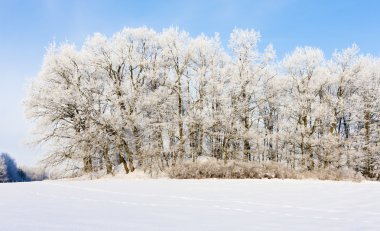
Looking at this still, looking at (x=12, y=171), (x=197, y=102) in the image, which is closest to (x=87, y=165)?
(x=197, y=102)

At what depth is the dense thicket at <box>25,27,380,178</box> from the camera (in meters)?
23.7

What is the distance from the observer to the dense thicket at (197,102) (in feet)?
77.8

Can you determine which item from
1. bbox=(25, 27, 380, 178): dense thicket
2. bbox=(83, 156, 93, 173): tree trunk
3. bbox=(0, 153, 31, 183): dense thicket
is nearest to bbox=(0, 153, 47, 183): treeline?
bbox=(0, 153, 31, 183): dense thicket

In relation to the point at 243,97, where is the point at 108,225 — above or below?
below

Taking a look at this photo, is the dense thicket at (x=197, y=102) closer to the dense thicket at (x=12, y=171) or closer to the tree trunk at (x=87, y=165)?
the tree trunk at (x=87, y=165)

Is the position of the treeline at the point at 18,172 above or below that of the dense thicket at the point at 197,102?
below

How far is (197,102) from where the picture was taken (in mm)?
25344

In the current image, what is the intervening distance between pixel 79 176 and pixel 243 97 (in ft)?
43.1

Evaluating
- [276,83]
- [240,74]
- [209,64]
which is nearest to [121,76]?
[209,64]

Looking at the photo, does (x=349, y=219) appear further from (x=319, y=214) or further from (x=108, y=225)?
(x=108, y=225)

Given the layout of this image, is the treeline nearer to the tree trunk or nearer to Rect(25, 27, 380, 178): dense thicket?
the tree trunk

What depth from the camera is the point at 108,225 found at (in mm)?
3562

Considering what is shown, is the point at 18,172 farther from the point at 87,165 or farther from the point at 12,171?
the point at 87,165

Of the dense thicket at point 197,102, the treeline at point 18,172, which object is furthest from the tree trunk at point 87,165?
the treeline at point 18,172
